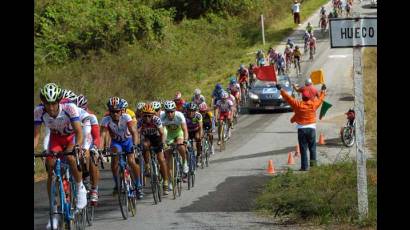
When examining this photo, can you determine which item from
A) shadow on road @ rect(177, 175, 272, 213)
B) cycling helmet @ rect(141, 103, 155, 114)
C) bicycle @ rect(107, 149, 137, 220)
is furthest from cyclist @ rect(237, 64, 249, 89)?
bicycle @ rect(107, 149, 137, 220)

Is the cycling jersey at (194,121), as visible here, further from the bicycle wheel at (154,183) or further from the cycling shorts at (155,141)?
the bicycle wheel at (154,183)

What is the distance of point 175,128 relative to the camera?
17.0m

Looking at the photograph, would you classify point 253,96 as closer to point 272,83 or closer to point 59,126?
point 272,83

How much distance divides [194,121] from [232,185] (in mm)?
2498

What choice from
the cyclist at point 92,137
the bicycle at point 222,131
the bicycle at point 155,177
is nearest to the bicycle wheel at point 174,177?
the bicycle at point 155,177

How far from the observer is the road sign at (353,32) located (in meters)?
11.4

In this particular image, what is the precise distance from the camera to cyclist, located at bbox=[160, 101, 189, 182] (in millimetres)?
16531

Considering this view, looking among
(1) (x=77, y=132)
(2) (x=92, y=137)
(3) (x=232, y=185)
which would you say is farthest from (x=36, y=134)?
(3) (x=232, y=185)

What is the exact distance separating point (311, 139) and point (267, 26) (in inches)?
1664
